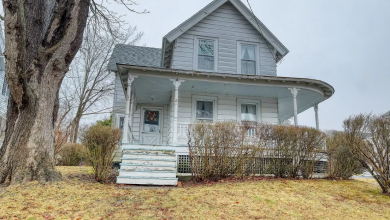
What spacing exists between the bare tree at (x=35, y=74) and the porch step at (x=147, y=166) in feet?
5.51

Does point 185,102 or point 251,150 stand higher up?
point 185,102

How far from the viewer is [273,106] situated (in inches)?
463

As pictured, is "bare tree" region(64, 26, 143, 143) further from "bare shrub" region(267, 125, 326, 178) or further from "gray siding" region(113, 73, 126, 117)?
"bare shrub" region(267, 125, 326, 178)

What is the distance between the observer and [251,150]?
24.5 ft

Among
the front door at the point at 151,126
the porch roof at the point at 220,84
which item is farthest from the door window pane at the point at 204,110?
the front door at the point at 151,126

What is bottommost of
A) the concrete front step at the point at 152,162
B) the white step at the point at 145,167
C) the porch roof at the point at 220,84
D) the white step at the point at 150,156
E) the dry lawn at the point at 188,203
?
the dry lawn at the point at 188,203

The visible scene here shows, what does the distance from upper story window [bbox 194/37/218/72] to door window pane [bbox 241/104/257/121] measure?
7.21 ft

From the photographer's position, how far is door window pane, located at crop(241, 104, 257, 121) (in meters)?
11.5

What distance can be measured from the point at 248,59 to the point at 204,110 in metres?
3.19

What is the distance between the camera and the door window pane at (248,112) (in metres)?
11.5

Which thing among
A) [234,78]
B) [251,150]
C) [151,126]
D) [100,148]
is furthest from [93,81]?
[251,150]

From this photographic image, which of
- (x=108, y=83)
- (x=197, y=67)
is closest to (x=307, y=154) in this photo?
(x=197, y=67)

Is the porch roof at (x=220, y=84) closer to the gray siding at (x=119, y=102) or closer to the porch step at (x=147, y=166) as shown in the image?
the porch step at (x=147, y=166)

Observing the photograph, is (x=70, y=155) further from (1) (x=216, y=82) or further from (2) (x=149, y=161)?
(1) (x=216, y=82)
